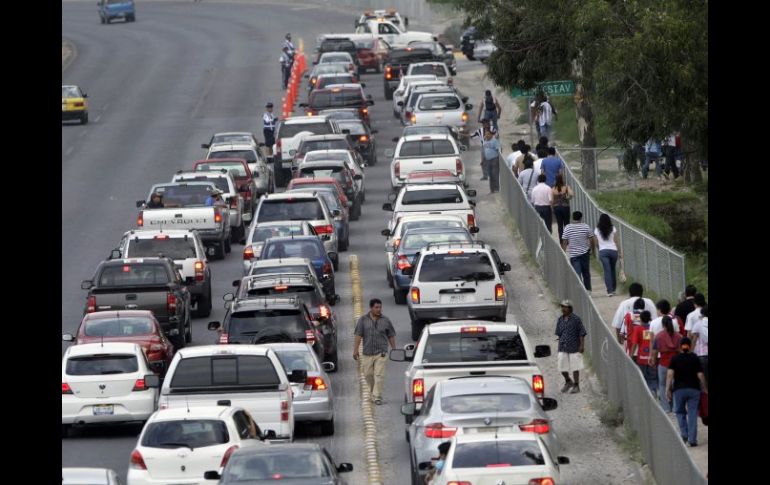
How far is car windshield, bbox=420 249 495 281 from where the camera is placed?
3050 centimetres

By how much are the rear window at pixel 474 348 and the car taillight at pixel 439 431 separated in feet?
11.5

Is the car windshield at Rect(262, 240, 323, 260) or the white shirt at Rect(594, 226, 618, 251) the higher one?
the white shirt at Rect(594, 226, 618, 251)

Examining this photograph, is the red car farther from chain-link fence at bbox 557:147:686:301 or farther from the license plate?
chain-link fence at bbox 557:147:686:301

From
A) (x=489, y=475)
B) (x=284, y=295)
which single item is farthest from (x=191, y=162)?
(x=489, y=475)

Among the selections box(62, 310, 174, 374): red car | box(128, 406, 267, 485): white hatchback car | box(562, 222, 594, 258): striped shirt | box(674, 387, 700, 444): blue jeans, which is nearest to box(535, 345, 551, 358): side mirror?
box(674, 387, 700, 444): blue jeans

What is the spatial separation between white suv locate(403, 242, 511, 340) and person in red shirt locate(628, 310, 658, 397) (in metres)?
6.12

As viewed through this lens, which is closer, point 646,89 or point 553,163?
point 646,89

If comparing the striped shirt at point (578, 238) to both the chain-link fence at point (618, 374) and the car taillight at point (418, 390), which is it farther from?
the car taillight at point (418, 390)

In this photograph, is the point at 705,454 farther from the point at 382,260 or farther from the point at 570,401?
the point at 382,260

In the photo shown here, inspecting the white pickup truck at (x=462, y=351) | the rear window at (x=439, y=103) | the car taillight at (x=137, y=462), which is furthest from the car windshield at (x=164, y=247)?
the rear window at (x=439, y=103)

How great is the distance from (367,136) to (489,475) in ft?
124
